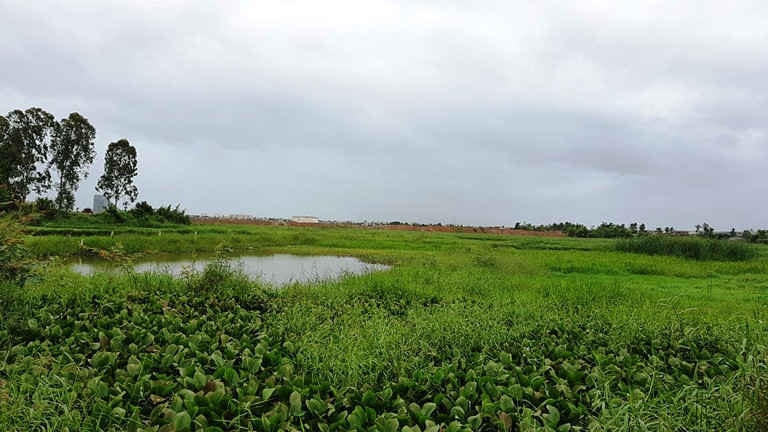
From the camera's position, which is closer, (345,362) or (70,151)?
(345,362)

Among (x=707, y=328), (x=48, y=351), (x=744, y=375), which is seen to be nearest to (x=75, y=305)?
(x=48, y=351)

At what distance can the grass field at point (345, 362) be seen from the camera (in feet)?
8.45

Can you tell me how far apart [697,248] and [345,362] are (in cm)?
1923

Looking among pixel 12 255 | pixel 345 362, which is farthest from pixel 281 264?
pixel 345 362

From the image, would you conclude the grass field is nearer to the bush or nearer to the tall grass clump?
the tall grass clump

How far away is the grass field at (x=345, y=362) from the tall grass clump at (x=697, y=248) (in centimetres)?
1352

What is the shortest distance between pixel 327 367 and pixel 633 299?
18.2 ft

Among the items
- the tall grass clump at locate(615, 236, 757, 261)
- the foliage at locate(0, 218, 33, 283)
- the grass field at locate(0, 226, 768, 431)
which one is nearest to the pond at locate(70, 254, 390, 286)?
the grass field at locate(0, 226, 768, 431)

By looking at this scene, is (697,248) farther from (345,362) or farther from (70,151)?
(70,151)

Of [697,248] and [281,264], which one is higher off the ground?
[697,248]

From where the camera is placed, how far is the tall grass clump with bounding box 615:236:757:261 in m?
17.1

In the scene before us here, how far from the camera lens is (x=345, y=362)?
11.5ft

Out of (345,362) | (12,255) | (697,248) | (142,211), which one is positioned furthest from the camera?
(142,211)

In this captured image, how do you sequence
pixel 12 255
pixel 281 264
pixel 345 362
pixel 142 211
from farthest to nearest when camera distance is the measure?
pixel 142 211
pixel 281 264
pixel 12 255
pixel 345 362
